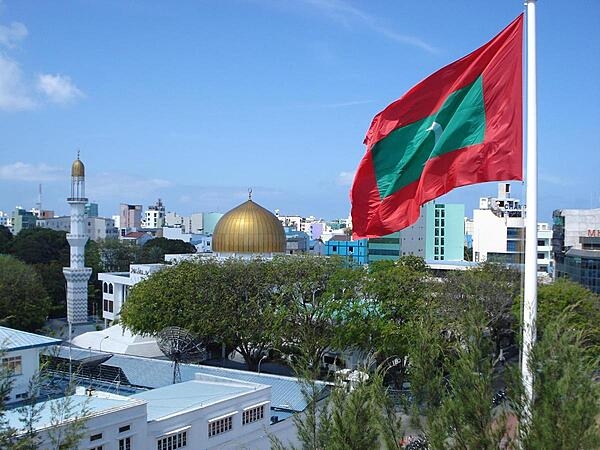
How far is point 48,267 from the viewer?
5384 cm

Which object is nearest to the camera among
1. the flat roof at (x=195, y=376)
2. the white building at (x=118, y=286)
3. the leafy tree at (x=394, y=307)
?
the flat roof at (x=195, y=376)

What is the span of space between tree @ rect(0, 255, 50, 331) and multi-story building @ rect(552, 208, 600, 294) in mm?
32724

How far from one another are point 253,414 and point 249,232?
27.2m

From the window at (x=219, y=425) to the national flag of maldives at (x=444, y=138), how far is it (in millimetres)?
9710

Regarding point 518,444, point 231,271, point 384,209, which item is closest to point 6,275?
point 231,271

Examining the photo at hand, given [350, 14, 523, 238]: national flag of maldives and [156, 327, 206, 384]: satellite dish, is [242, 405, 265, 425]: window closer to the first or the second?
[156, 327, 206, 384]: satellite dish

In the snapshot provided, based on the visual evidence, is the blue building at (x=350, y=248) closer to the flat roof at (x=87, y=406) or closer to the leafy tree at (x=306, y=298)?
the leafy tree at (x=306, y=298)

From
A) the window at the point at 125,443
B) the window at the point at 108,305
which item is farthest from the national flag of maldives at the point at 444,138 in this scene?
the window at the point at 108,305

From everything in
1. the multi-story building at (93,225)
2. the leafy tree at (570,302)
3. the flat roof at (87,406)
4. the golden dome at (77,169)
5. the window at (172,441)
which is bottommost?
the window at (172,441)

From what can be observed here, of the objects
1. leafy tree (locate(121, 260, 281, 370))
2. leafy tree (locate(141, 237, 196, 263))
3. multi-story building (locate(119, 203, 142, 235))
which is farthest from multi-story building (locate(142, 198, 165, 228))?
leafy tree (locate(121, 260, 281, 370))

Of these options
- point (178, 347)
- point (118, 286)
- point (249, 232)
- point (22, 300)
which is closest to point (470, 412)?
point (178, 347)

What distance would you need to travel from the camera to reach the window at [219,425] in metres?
17.8

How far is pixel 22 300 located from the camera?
40812 mm

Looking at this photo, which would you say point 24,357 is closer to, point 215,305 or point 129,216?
point 215,305
